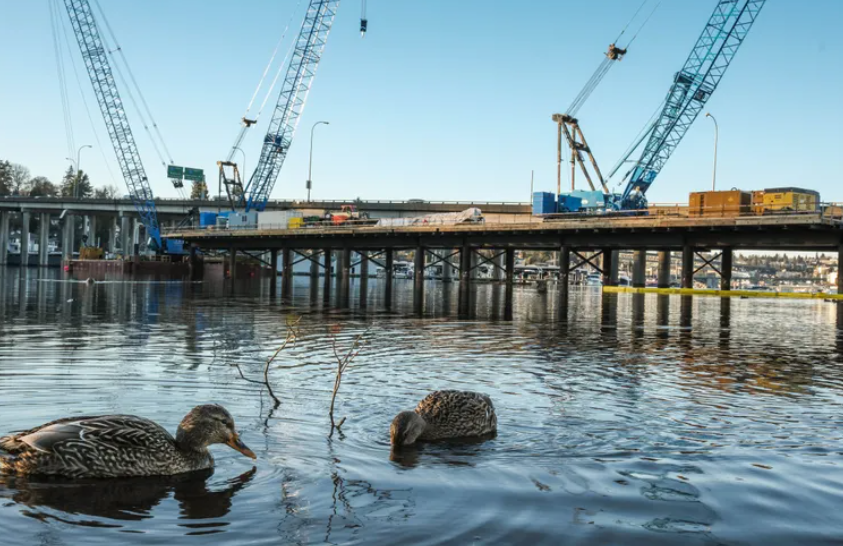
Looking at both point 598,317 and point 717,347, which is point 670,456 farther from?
point 598,317

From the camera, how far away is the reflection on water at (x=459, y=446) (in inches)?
258

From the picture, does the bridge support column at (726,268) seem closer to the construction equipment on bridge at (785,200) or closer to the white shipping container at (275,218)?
the construction equipment on bridge at (785,200)

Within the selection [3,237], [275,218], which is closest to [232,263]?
[275,218]

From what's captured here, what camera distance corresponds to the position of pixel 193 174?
154375mm

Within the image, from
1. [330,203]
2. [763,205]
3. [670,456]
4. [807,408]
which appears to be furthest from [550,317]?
[330,203]

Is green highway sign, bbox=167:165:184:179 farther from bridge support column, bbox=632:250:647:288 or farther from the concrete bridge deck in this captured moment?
bridge support column, bbox=632:250:647:288

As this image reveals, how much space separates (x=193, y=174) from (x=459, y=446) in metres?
153

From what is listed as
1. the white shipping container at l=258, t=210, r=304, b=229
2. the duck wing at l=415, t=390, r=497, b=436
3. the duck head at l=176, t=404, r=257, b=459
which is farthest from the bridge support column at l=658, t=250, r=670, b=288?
the duck head at l=176, t=404, r=257, b=459

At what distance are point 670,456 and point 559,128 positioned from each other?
320ft

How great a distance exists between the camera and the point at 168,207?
14975 cm

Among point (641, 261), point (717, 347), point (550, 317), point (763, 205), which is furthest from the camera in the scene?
point (641, 261)

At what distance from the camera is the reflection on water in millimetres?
6555

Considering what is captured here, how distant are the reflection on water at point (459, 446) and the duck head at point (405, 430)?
0.54 feet

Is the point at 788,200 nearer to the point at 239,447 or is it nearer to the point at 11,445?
the point at 239,447
